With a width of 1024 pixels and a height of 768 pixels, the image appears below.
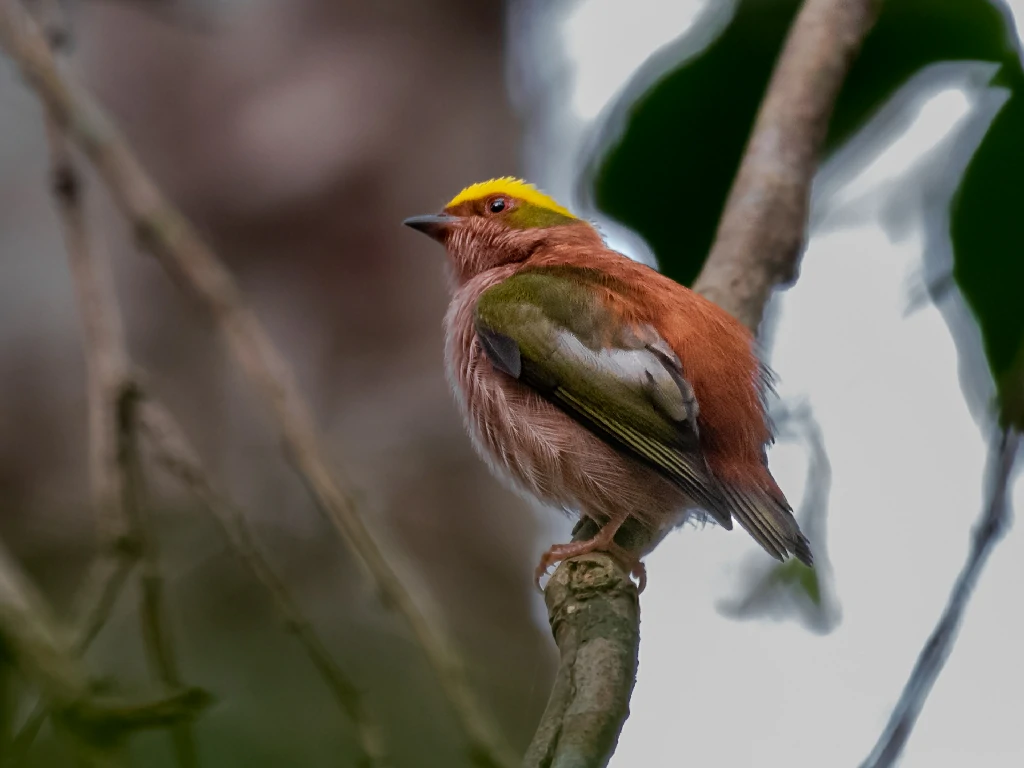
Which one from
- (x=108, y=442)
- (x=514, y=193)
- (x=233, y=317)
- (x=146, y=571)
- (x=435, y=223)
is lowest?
(x=146, y=571)

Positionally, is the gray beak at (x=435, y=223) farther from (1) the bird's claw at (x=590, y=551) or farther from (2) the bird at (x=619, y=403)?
(1) the bird's claw at (x=590, y=551)

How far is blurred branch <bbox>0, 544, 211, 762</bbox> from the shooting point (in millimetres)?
1615

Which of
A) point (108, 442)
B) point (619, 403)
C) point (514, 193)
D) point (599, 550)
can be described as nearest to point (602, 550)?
point (599, 550)

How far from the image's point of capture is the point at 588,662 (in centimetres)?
227

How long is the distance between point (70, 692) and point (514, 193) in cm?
301

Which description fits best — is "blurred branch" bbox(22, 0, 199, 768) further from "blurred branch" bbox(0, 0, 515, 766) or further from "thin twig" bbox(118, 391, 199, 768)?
"blurred branch" bbox(0, 0, 515, 766)

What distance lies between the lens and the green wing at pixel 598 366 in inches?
122

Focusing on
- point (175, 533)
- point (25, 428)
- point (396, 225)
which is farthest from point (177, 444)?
point (396, 225)

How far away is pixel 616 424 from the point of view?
10.6ft

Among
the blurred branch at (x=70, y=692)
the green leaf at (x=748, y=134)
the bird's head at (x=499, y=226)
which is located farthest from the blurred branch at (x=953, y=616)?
the bird's head at (x=499, y=226)

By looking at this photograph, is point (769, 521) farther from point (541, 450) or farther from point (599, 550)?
point (541, 450)

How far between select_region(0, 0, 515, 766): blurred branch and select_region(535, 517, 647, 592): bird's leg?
0.65m

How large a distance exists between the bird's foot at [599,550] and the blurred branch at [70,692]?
1.14 metres

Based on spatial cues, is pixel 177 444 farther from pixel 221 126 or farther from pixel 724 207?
pixel 221 126
